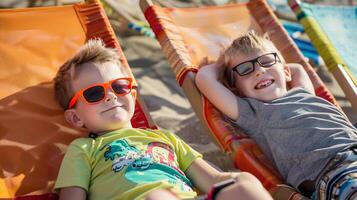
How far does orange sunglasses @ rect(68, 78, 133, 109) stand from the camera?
2.55 m

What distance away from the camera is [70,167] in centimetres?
233

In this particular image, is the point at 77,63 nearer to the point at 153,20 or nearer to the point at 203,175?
the point at 203,175

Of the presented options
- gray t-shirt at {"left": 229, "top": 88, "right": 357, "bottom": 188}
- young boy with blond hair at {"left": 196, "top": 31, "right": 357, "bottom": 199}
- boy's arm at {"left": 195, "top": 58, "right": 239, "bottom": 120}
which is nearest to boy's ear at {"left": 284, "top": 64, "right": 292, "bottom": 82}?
young boy with blond hair at {"left": 196, "top": 31, "right": 357, "bottom": 199}

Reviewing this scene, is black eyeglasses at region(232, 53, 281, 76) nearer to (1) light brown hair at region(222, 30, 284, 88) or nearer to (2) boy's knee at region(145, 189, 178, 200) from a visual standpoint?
(1) light brown hair at region(222, 30, 284, 88)

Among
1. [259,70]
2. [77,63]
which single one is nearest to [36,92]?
[77,63]

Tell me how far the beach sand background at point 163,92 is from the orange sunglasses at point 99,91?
1267 mm

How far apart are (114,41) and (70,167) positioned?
4.05 ft

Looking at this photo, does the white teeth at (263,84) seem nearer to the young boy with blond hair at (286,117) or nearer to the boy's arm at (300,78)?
the young boy with blond hair at (286,117)

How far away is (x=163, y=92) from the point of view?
15.4ft

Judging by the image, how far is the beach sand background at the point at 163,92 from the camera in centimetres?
396

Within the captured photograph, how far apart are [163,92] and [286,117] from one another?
1.96 m

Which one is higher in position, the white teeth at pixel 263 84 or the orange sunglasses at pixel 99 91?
the orange sunglasses at pixel 99 91

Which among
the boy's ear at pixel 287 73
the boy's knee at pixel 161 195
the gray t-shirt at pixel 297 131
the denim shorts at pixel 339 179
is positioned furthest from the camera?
the boy's ear at pixel 287 73

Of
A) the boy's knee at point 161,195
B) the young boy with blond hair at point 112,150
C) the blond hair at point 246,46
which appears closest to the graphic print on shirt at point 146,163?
the young boy with blond hair at point 112,150
